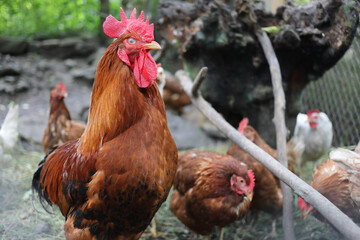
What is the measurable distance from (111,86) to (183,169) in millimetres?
1445

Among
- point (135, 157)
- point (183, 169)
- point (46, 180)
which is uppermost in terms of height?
point (135, 157)

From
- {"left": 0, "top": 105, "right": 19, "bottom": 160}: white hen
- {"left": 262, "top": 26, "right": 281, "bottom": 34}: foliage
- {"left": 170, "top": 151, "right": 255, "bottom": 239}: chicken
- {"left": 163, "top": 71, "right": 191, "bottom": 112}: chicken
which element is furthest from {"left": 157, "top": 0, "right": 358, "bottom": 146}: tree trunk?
{"left": 163, "top": 71, "right": 191, "bottom": 112}: chicken

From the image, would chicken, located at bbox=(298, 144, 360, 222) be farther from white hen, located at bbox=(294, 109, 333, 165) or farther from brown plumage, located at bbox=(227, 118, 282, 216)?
white hen, located at bbox=(294, 109, 333, 165)

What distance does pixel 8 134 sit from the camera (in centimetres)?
399

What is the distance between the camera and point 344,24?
9.18 feet

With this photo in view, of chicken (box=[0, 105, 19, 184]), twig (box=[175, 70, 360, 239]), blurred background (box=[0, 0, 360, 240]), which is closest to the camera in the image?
twig (box=[175, 70, 360, 239])

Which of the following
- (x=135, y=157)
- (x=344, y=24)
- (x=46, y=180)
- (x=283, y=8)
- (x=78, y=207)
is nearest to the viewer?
(x=135, y=157)

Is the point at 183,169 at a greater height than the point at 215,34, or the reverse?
the point at 215,34

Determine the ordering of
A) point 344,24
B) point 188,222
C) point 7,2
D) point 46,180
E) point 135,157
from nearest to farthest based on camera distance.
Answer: point 135,157
point 46,180
point 344,24
point 188,222
point 7,2

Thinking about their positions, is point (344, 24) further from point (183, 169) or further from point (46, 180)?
point (46, 180)

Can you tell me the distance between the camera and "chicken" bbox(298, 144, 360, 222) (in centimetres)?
199

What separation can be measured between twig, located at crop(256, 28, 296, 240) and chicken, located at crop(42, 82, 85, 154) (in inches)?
99.3

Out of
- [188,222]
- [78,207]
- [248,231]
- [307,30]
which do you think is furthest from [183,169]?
[307,30]

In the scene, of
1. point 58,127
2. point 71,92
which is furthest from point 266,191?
point 71,92
